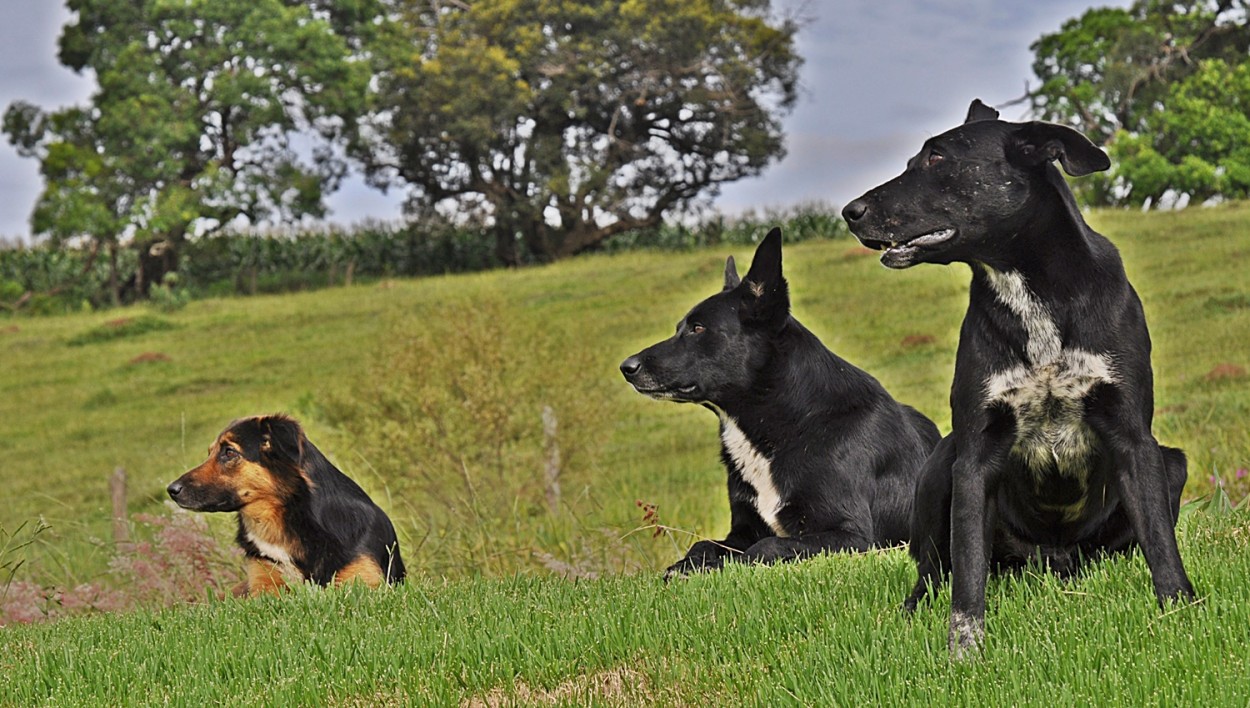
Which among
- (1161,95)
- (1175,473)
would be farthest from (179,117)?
(1175,473)

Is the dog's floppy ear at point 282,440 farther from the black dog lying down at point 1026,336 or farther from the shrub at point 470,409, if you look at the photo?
the shrub at point 470,409

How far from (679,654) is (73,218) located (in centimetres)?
4745

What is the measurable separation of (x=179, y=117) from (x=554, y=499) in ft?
132

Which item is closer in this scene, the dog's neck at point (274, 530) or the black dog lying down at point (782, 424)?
the black dog lying down at point (782, 424)

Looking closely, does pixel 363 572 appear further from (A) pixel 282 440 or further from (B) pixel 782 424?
(B) pixel 782 424

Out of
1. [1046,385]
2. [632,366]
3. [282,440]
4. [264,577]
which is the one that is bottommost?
[264,577]

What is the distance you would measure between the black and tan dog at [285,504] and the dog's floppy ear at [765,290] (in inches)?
92.6

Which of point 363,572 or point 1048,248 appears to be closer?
point 1048,248

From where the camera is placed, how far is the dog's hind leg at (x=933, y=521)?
178 inches

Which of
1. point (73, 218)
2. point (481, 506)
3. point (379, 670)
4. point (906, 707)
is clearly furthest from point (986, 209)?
point (73, 218)

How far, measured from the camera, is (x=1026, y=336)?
13.3 feet

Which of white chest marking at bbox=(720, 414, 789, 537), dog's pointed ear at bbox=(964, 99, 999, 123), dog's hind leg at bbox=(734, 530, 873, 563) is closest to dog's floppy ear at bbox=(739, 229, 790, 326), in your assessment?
white chest marking at bbox=(720, 414, 789, 537)

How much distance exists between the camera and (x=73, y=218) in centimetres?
4628

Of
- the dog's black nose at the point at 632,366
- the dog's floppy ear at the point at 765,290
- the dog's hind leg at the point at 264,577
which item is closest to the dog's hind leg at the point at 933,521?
the dog's floppy ear at the point at 765,290
